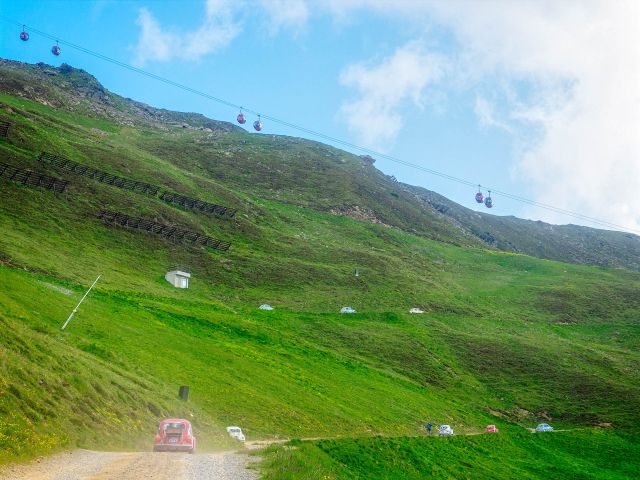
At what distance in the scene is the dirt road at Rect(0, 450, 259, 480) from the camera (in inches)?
619

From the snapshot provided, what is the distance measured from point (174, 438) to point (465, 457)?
73.0ft

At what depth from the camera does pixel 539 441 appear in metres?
51.1

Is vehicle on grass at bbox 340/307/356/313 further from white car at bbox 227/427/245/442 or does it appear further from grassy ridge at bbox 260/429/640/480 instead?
white car at bbox 227/427/245/442

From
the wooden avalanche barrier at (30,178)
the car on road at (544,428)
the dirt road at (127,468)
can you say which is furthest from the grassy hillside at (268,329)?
the car on road at (544,428)

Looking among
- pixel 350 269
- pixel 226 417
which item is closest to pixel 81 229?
pixel 350 269

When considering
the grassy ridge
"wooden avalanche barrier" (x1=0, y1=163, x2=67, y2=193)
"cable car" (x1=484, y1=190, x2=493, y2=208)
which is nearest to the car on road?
the grassy ridge

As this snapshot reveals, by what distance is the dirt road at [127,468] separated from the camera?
51.6ft

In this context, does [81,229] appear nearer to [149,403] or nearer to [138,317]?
[138,317]

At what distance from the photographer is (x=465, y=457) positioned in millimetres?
37875

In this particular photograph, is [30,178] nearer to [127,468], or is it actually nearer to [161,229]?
[161,229]

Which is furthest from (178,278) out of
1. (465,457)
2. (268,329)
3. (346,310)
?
(465,457)

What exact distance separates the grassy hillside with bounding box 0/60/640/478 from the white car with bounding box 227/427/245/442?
1211mm

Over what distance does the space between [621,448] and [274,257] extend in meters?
73.9

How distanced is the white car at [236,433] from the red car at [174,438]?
778 centimetres
